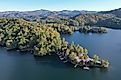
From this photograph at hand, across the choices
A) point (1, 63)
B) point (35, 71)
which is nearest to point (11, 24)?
point (1, 63)

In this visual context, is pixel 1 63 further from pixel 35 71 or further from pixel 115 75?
pixel 115 75

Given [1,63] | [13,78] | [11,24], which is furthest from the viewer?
[11,24]

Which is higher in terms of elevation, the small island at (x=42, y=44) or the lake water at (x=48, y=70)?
the small island at (x=42, y=44)

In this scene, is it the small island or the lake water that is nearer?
the lake water

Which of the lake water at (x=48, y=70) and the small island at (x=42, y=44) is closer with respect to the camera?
the lake water at (x=48, y=70)

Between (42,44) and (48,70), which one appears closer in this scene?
(48,70)

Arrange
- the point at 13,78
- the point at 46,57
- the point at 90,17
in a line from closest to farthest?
the point at 13,78 < the point at 46,57 < the point at 90,17

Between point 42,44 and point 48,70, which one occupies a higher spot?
point 42,44

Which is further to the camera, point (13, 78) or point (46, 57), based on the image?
point (46, 57)
